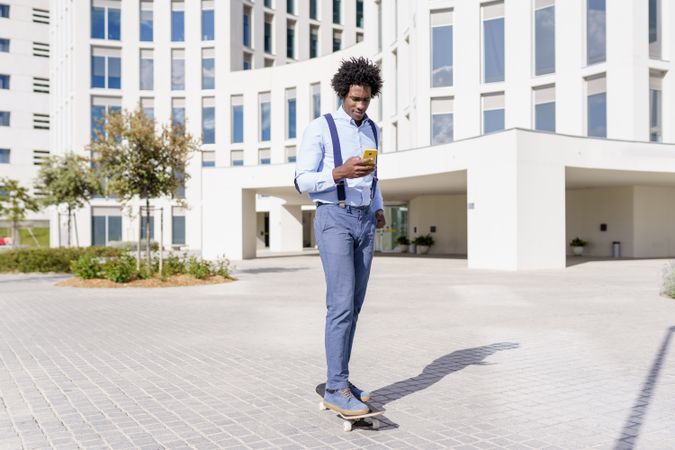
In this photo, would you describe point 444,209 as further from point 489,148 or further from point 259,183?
point 489,148

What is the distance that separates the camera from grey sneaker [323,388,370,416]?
3877mm

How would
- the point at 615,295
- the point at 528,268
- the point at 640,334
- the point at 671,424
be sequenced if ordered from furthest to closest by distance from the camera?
the point at 528,268
the point at 615,295
the point at 640,334
the point at 671,424

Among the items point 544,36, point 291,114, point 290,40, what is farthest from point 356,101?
point 290,40

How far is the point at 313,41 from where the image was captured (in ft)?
167

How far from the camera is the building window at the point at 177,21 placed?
149 feet

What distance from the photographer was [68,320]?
923 cm

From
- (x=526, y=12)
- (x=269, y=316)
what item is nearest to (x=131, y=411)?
(x=269, y=316)

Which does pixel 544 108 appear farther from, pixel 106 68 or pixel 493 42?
pixel 106 68

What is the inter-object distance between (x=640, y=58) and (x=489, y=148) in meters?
9.38

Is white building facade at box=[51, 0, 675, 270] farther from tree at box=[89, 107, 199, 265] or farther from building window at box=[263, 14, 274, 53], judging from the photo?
tree at box=[89, 107, 199, 265]

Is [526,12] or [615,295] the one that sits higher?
[526,12]

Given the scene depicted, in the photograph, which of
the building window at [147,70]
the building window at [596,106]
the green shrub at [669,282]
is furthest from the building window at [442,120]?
the building window at [147,70]

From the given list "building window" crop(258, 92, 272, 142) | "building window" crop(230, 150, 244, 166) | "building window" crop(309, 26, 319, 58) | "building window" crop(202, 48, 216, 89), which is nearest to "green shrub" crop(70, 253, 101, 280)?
"building window" crop(258, 92, 272, 142)

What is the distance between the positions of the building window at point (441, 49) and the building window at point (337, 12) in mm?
25438
